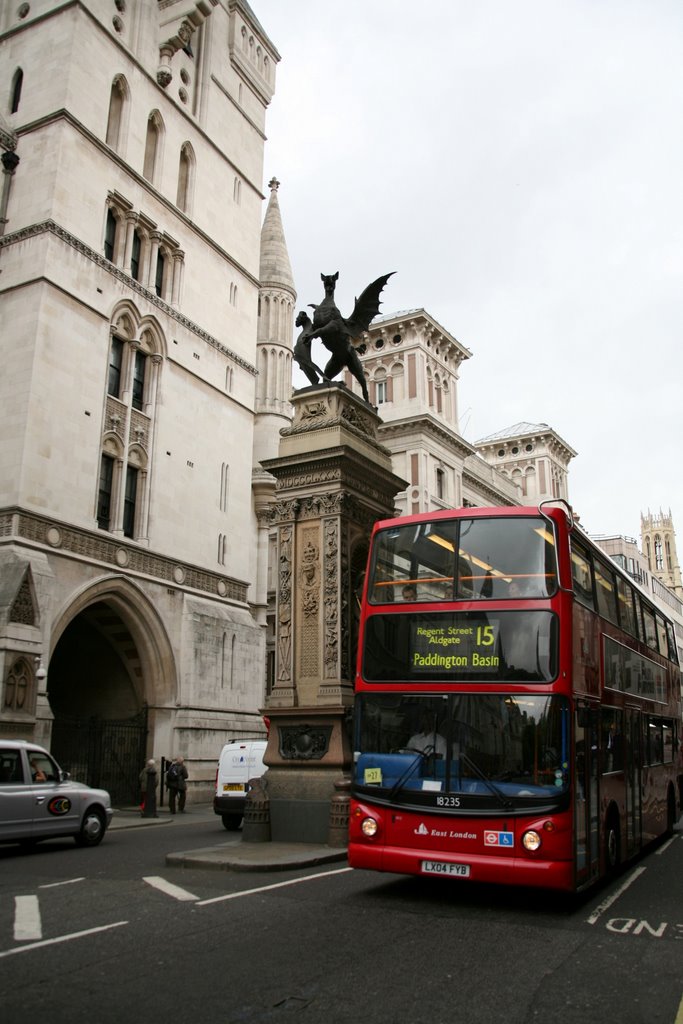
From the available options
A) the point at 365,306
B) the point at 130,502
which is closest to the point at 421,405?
the point at 130,502

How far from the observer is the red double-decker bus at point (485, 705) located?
25.9 feet

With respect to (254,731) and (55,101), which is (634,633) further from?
(55,101)

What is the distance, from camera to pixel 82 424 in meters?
23.6

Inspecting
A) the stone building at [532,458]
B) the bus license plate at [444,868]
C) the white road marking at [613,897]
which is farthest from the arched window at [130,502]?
Result: the stone building at [532,458]

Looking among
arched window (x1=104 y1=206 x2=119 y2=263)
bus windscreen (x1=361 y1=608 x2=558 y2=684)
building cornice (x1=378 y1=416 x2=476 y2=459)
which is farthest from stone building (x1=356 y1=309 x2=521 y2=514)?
bus windscreen (x1=361 y1=608 x2=558 y2=684)

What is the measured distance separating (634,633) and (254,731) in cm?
1858

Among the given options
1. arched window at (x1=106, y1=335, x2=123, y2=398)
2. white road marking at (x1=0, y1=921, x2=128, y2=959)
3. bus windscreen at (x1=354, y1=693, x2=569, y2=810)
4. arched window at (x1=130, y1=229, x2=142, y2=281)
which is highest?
arched window at (x1=130, y1=229, x2=142, y2=281)

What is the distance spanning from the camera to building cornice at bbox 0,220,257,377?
76.8 ft

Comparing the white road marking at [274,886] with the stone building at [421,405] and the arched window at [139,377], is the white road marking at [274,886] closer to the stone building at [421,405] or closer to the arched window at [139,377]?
the arched window at [139,377]

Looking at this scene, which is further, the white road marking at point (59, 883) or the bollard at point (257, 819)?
the bollard at point (257, 819)

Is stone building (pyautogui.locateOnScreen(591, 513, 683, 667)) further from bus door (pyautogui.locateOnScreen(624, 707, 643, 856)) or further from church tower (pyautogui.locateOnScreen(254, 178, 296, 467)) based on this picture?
bus door (pyautogui.locateOnScreen(624, 707, 643, 856))

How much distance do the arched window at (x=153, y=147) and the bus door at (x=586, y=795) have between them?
25.0 m

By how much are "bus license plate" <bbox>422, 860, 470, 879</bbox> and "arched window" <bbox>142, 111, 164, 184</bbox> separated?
25.6 meters

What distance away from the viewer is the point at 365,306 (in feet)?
56.1
